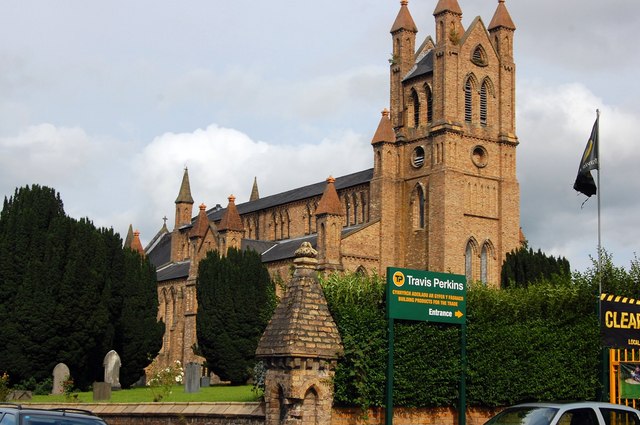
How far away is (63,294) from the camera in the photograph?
39.8 m

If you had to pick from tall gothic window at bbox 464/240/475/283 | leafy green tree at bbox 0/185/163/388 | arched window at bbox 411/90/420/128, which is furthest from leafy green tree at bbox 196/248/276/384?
arched window at bbox 411/90/420/128

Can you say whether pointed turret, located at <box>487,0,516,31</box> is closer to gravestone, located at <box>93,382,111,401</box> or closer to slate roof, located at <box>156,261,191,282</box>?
slate roof, located at <box>156,261,191,282</box>

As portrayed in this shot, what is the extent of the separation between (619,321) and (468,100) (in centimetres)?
4072

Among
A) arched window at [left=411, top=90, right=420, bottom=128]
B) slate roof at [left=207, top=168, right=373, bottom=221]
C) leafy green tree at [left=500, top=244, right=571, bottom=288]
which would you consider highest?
arched window at [left=411, top=90, right=420, bottom=128]

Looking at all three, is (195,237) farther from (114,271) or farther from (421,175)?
(114,271)

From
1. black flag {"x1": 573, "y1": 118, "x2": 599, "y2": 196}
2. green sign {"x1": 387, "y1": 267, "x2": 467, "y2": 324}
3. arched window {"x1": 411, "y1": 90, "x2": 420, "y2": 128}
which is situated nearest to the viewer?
green sign {"x1": 387, "y1": 267, "x2": 467, "y2": 324}

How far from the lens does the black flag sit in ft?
89.0

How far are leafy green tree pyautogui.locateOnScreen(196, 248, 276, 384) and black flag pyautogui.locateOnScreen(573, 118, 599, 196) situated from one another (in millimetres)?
25464

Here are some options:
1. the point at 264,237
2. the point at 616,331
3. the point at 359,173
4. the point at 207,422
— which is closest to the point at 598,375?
the point at 616,331

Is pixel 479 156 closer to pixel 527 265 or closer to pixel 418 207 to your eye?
pixel 418 207

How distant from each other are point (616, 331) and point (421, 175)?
38.9 metres

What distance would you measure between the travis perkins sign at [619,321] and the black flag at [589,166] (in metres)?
3.90

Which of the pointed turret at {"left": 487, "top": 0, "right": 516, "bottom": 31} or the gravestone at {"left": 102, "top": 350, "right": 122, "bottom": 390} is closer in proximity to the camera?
the gravestone at {"left": 102, "top": 350, "right": 122, "bottom": 390}

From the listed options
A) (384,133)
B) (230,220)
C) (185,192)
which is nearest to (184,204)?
(185,192)
